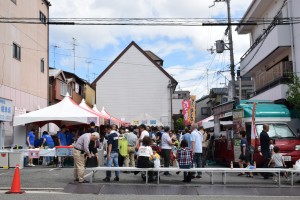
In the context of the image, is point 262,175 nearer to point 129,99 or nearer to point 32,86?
point 32,86

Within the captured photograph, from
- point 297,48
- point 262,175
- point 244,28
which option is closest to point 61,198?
point 262,175

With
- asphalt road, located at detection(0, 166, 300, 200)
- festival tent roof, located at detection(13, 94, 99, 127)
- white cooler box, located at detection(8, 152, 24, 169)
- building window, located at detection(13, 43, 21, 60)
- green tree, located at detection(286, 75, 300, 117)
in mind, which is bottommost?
asphalt road, located at detection(0, 166, 300, 200)

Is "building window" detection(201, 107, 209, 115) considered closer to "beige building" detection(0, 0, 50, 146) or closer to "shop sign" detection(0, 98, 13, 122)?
"beige building" detection(0, 0, 50, 146)

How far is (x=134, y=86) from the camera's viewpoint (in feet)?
166

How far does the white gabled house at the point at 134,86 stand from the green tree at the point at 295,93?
28.9 metres

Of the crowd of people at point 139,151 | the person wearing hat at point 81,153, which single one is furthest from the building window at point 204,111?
the person wearing hat at point 81,153

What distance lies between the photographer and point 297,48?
22.8 meters

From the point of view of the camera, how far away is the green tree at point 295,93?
1988cm

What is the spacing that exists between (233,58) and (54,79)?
56.3 ft

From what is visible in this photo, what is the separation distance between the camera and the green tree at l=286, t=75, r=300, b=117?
19875 millimetres

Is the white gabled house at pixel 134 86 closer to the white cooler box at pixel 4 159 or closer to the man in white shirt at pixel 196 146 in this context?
the white cooler box at pixel 4 159

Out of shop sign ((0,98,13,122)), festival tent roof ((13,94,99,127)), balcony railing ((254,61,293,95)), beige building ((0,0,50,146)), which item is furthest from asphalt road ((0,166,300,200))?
balcony railing ((254,61,293,95))

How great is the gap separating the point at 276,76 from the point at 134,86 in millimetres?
27107

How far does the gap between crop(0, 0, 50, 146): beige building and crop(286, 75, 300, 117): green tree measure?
12.4m
